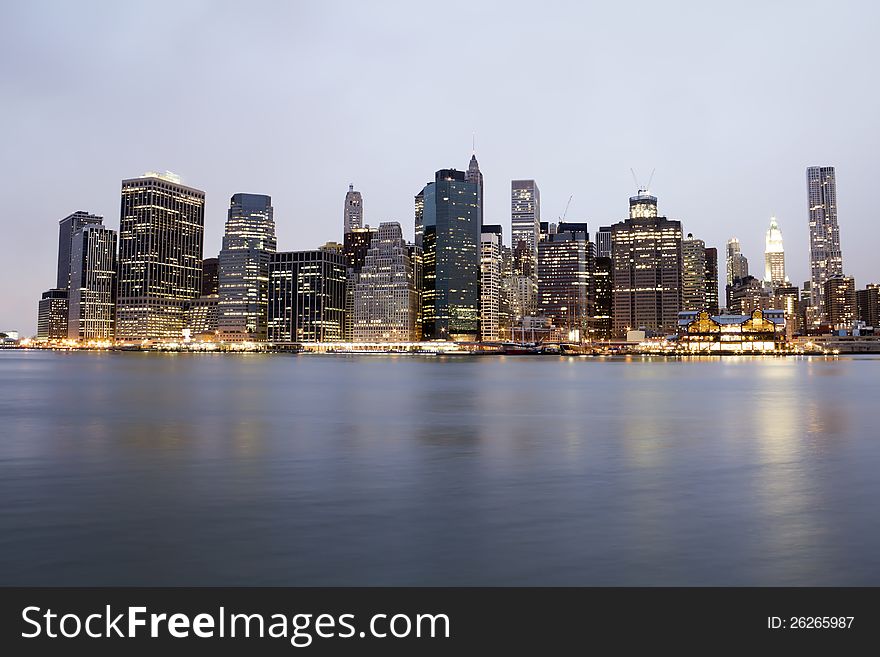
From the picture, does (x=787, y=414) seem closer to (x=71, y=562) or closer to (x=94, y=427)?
(x=94, y=427)

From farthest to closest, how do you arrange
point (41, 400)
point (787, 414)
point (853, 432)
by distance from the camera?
point (41, 400) → point (787, 414) → point (853, 432)

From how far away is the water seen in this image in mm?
16172

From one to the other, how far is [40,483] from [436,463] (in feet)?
50.1

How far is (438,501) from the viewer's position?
931 inches

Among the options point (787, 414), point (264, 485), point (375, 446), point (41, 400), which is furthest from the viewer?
point (41, 400)

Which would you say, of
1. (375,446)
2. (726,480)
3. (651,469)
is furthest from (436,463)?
(726,480)

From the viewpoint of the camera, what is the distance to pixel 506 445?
38.0m

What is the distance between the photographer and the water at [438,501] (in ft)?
53.1

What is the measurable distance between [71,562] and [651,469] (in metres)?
22.0

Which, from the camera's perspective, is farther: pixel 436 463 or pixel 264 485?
pixel 436 463
